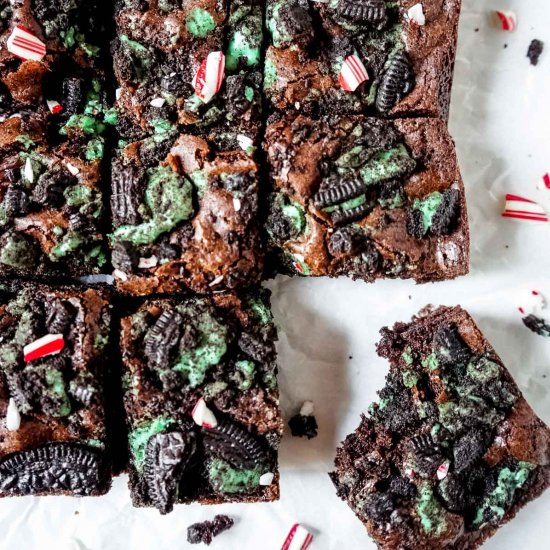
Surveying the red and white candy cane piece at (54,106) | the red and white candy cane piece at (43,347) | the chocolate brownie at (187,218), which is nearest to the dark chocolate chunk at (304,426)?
the chocolate brownie at (187,218)

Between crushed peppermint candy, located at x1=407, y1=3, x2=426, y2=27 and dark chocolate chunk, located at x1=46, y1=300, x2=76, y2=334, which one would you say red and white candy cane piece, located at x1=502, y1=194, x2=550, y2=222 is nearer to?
crushed peppermint candy, located at x1=407, y1=3, x2=426, y2=27

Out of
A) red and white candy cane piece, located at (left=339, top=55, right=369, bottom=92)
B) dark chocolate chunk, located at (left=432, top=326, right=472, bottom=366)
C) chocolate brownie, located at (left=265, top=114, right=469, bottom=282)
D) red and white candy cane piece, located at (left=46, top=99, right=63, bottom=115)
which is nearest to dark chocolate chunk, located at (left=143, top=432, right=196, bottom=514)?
chocolate brownie, located at (left=265, top=114, right=469, bottom=282)

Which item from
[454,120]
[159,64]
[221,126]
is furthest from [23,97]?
[454,120]

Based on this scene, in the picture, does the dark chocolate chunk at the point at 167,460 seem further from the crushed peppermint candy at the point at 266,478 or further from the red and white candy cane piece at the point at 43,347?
the red and white candy cane piece at the point at 43,347

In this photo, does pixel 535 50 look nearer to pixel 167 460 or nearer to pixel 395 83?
pixel 395 83

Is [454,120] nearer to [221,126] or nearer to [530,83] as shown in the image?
[530,83]

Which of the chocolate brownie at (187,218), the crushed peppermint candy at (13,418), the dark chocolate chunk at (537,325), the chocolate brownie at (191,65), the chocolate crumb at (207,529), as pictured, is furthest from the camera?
the dark chocolate chunk at (537,325)
